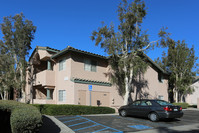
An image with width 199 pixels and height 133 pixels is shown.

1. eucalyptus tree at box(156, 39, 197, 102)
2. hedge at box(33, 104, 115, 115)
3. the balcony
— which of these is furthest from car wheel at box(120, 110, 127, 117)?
eucalyptus tree at box(156, 39, 197, 102)

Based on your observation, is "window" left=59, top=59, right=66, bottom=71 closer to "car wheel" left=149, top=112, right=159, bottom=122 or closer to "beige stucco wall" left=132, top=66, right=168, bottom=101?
"beige stucco wall" left=132, top=66, right=168, bottom=101

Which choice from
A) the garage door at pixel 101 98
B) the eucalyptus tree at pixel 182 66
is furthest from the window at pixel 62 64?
the eucalyptus tree at pixel 182 66

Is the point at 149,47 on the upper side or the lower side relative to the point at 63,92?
upper

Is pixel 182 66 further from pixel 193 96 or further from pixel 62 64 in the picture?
pixel 62 64

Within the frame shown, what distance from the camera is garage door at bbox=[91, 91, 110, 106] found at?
709 inches

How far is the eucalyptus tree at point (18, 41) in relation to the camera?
2167cm

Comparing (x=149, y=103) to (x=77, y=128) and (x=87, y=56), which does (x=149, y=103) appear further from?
(x=87, y=56)

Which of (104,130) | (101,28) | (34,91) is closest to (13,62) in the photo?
(34,91)

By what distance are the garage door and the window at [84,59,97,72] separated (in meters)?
2.48

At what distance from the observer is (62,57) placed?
1897cm

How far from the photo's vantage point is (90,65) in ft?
63.0

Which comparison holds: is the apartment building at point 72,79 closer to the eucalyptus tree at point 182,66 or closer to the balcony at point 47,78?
the balcony at point 47,78

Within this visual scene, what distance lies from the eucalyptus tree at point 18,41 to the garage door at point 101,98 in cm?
905

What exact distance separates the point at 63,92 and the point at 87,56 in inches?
168
